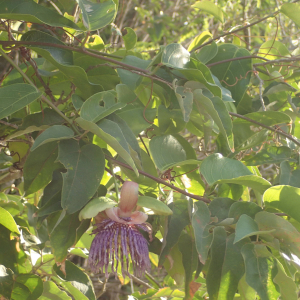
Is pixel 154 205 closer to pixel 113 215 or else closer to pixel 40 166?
pixel 113 215

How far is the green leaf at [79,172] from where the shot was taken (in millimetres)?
527

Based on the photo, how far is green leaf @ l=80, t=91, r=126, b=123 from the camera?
1.80ft

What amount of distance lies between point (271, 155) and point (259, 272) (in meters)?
0.35

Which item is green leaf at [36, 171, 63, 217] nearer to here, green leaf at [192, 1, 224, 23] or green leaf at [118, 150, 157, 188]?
green leaf at [118, 150, 157, 188]

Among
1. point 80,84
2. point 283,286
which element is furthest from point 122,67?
point 283,286

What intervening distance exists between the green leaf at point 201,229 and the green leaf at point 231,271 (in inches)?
1.9

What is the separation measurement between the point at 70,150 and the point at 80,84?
Result: 0.50ft

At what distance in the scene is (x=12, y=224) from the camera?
2.42 ft

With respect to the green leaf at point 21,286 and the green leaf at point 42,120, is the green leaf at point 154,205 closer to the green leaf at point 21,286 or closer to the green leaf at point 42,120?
the green leaf at point 42,120

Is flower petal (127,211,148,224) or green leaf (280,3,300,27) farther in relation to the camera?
green leaf (280,3,300,27)

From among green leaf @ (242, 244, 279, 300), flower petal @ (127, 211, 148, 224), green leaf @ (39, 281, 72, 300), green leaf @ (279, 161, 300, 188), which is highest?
flower petal @ (127, 211, 148, 224)

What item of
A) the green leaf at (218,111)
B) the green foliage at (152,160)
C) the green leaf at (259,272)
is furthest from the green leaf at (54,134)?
the green leaf at (259,272)

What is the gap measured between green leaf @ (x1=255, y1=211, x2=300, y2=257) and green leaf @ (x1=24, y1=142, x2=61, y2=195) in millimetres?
371

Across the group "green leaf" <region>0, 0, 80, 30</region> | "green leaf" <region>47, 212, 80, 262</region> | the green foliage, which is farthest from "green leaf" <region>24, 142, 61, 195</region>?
"green leaf" <region>0, 0, 80, 30</region>
